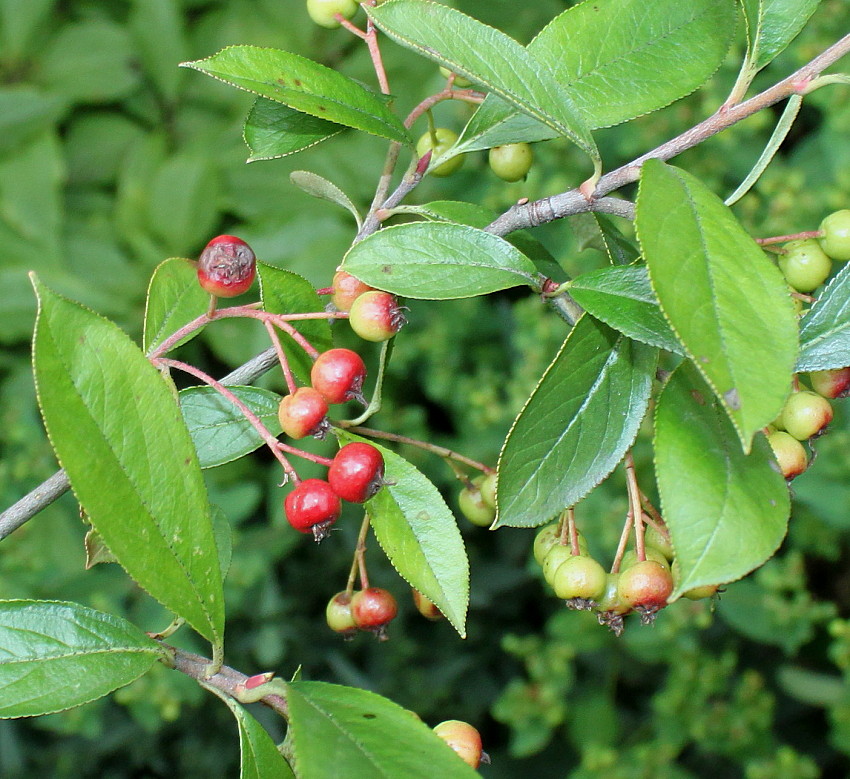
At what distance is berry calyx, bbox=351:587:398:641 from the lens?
1020 mm

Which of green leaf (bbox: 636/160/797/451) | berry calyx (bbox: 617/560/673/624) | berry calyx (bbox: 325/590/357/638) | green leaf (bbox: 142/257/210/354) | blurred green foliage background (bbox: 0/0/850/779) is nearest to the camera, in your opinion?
green leaf (bbox: 636/160/797/451)

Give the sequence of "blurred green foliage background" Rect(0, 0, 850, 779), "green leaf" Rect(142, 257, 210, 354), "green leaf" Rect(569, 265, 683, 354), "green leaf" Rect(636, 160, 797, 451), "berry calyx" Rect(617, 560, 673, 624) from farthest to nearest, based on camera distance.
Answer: "blurred green foliage background" Rect(0, 0, 850, 779), "green leaf" Rect(142, 257, 210, 354), "berry calyx" Rect(617, 560, 673, 624), "green leaf" Rect(569, 265, 683, 354), "green leaf" Rect(636, 160, 797, 451)

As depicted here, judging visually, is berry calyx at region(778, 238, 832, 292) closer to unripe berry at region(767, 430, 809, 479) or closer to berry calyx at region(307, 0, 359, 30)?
unripe berry at region(767, 430, 809, 479)

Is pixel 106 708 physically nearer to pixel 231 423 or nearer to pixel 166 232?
pixel 166 232

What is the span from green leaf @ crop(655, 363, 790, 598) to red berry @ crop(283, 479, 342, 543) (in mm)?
288

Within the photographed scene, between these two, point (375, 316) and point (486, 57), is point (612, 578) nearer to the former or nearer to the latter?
point (375, 316)

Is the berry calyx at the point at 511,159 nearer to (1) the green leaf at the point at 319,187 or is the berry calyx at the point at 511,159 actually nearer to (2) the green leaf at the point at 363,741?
(1) the green leaf at the point at 319,187

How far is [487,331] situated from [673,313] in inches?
85.2

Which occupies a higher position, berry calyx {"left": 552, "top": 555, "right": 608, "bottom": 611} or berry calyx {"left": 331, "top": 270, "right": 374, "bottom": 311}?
berry calyx {"left": 331, "top": 270, "right": 374, "bottom": 311}

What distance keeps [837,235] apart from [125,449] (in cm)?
67

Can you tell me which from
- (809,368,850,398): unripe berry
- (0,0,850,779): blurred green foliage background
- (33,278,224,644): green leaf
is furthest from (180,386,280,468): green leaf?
(0,0,850,779): blurred green foliage background

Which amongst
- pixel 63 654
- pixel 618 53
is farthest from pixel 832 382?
pixel 63 654

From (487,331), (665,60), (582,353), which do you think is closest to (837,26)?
(487,331)

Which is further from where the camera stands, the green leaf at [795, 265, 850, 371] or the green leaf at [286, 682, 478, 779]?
the green leaf at [795, 265, 850, 371]
